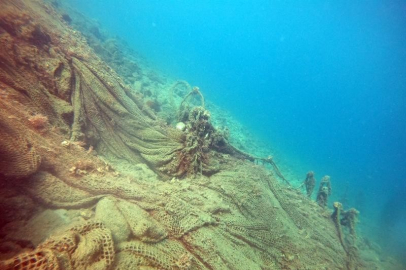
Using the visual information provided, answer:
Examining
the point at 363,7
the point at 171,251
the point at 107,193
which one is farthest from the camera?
the point at 363,7

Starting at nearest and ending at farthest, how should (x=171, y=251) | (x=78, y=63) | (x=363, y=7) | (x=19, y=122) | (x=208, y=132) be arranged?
(x=171, y=251)
(x=19, y=122)
(x=78, y=63)
(x=208, y=132)
(x=363, y=7)

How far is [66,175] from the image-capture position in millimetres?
3959

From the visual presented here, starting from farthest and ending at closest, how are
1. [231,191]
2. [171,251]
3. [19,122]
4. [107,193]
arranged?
1. [231,191]
2. [107,193]
3. [19,122]
4. [171,251]

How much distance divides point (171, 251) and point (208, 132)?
3.68 meters

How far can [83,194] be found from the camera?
3.94 meters

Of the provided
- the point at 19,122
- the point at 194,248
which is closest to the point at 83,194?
the point at 19,122

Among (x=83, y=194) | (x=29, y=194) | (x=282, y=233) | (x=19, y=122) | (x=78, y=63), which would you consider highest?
(x=78, y=63)

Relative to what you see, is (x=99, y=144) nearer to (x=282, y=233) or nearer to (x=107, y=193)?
(x=107, y=193)

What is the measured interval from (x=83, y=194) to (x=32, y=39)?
14.4 ft

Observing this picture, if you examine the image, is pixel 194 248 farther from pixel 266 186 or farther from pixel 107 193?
pixel 266 186

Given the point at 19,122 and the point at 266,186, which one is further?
the point at 266,186

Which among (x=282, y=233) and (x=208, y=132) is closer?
(x=282, y=233)

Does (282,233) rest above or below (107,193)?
above

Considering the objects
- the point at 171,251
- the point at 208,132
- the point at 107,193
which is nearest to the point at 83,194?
the point at 107,193
